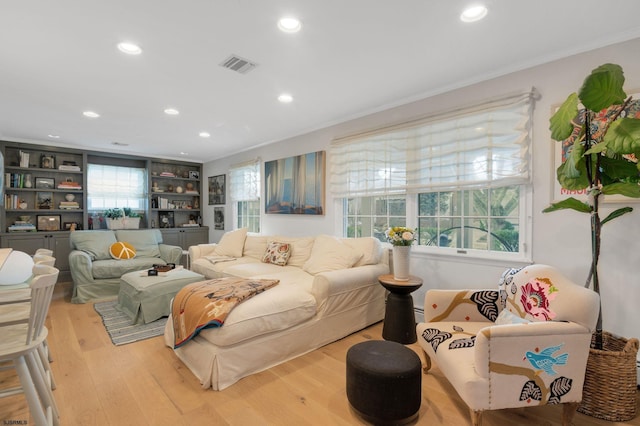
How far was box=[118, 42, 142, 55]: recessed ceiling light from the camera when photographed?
2210 millimetres

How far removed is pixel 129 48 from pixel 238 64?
2.55 ft

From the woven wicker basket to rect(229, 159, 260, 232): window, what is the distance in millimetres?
4653

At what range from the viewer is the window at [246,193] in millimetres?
5465

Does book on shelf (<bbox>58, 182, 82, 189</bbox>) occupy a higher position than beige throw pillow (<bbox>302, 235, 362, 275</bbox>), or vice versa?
book on shelf (<bbox>58, 182, 82, 189</bbox>)

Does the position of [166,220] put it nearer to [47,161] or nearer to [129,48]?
[47,161]

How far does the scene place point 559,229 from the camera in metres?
2.42

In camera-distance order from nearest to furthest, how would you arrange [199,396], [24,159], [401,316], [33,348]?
[33,348] < [199,396] < [401,316] < [24,159]

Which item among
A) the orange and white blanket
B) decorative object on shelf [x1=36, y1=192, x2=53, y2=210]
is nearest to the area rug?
the orange and white blanket

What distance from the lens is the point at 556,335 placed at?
5.17 ft

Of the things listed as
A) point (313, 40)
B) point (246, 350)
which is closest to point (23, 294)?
Answer: point (246, 350)

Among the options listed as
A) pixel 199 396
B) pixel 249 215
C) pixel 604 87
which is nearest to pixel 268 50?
pixel 604 87

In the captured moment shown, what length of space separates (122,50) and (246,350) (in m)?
2.39

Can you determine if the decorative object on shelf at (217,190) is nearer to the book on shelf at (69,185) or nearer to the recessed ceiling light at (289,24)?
the book on shelf at (69,185)

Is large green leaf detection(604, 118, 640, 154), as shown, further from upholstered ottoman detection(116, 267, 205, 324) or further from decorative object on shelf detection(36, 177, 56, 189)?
decorative object on shelf detection(36, 177, 56, 189)
